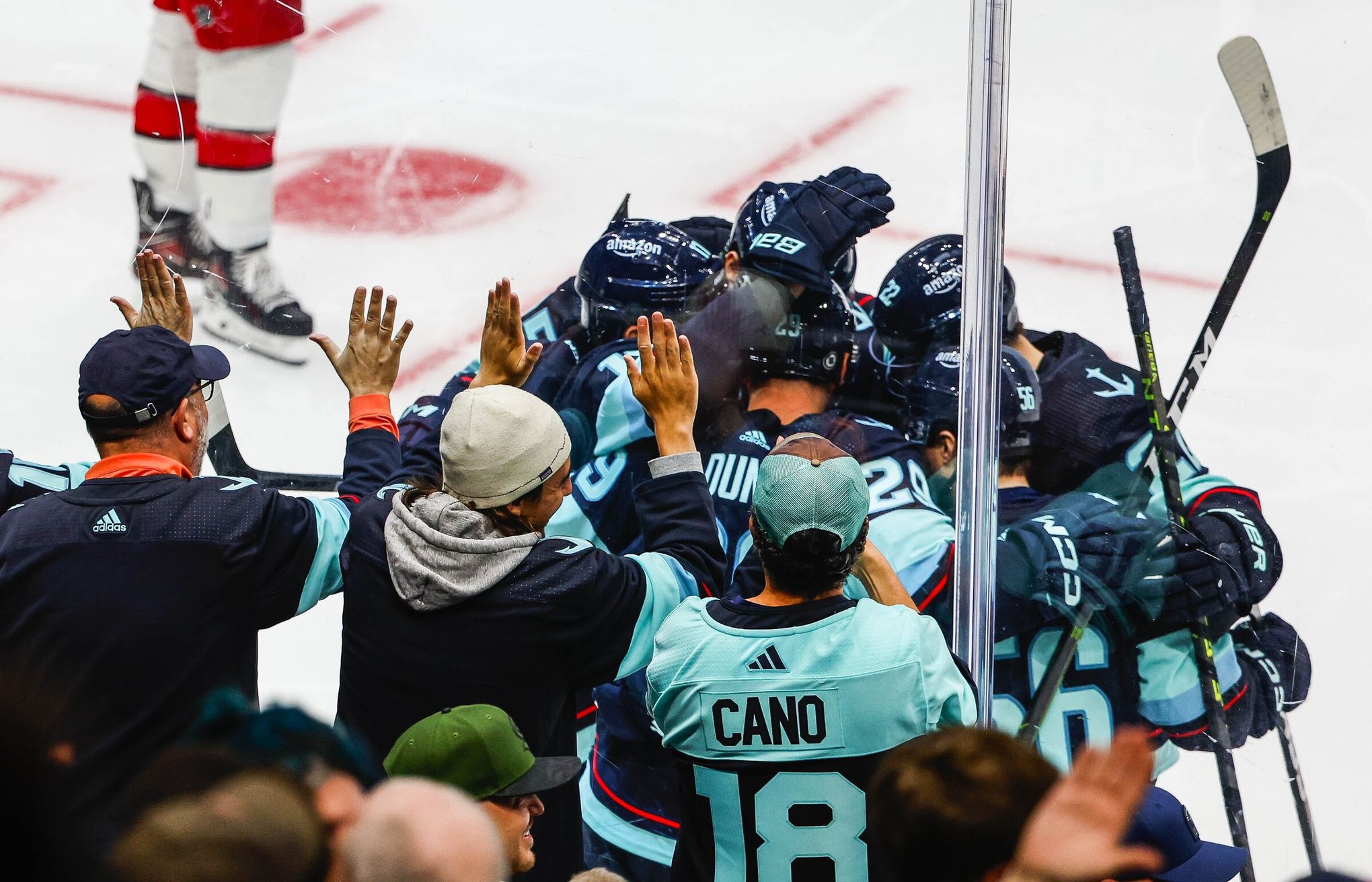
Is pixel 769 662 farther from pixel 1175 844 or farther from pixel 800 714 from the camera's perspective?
pixel 1175 844

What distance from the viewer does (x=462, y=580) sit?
185 centimetres

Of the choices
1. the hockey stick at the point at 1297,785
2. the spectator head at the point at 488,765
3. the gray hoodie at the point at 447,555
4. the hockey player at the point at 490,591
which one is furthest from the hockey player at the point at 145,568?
the hockey stick at the point at 1297,785

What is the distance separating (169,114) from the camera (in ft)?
11.6

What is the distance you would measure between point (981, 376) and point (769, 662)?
38.4 inches

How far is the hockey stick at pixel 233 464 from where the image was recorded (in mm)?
3305

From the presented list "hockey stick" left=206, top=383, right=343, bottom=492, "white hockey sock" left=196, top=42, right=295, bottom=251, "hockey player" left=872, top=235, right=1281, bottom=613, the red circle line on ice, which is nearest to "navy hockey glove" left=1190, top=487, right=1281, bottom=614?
"hockey player" left=872, top=235, right=1281, bottom=613

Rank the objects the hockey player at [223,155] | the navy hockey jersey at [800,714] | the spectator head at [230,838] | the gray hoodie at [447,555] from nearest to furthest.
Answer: the spectator head at [230,838] < the navy hockey jersey at [800,714] < the gray hoodie at [447,555] < the hockey player at [223,155]

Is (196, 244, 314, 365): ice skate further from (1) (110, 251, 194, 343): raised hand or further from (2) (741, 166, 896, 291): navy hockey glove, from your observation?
(2) (741, 166, 896, 291): navy hockey glove

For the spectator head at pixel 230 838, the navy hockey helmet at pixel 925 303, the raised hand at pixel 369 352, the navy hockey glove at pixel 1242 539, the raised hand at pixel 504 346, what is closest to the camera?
the spectator head at pixel 230 838

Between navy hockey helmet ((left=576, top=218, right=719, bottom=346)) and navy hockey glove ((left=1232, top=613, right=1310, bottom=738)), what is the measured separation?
1.30 m

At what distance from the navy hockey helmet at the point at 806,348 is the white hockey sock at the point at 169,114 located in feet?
5.13

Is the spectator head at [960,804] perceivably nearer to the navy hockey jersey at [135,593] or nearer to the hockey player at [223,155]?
the navy hockey jersey at [135,593]

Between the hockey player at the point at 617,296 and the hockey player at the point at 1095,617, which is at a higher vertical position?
the hockey player at the point at 617,296

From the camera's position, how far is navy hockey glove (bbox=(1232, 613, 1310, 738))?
2668mm
